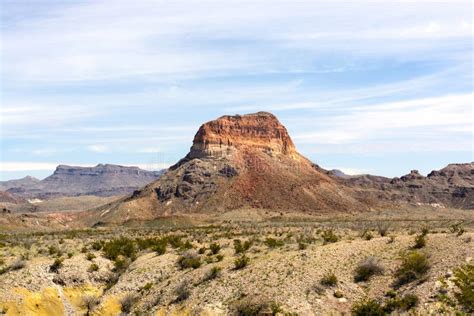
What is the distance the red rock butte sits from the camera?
17350cm

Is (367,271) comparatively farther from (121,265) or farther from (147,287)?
(121,265)

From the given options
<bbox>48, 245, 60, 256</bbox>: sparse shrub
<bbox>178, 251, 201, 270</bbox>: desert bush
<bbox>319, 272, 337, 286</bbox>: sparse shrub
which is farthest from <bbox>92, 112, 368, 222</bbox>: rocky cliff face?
<bbox>319, 272, 337, 286</bbox>: sparse shrub

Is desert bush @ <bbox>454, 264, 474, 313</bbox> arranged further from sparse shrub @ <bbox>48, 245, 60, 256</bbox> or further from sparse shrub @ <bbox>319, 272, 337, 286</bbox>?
sparse shrub @ <bbox>48, 245, 60, 256</bbox>

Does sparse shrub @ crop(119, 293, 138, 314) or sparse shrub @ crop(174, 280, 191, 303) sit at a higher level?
sparse shrub @ crop(174, 280, 191, 303)

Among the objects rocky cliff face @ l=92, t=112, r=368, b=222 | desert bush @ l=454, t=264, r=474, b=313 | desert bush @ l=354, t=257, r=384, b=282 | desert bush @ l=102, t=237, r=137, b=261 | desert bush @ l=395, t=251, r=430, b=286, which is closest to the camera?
desert bush @ l=454, t=264, r=474, b=313

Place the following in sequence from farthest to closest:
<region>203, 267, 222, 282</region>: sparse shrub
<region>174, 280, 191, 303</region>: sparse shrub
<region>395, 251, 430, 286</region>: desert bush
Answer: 1. <region>203, 267, 222, 282</region>: sparse shrub
2. <region>174, 280, 191, 303</region>: sparse shrub
3. <region>395, 251, 430, 286</region>: desert bush

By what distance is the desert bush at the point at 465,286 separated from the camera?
2334cm

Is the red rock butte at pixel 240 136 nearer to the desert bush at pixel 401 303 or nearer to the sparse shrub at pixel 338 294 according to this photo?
the sparse shrub at pixel 338 294

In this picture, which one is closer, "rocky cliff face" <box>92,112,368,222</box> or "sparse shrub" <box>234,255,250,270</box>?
"sparse shrub" <box>234,255,250,270</box>

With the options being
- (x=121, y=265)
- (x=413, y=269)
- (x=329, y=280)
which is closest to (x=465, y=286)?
(x=413, y=269)

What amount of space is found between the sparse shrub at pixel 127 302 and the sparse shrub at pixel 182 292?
3499mm

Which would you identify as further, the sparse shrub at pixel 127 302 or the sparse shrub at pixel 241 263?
the sparse shrub at pixel 127 302

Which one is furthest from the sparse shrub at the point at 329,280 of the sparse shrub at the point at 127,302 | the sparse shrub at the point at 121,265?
the sparse shrub at the point at 121,265

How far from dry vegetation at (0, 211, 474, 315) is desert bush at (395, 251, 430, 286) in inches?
2.0
